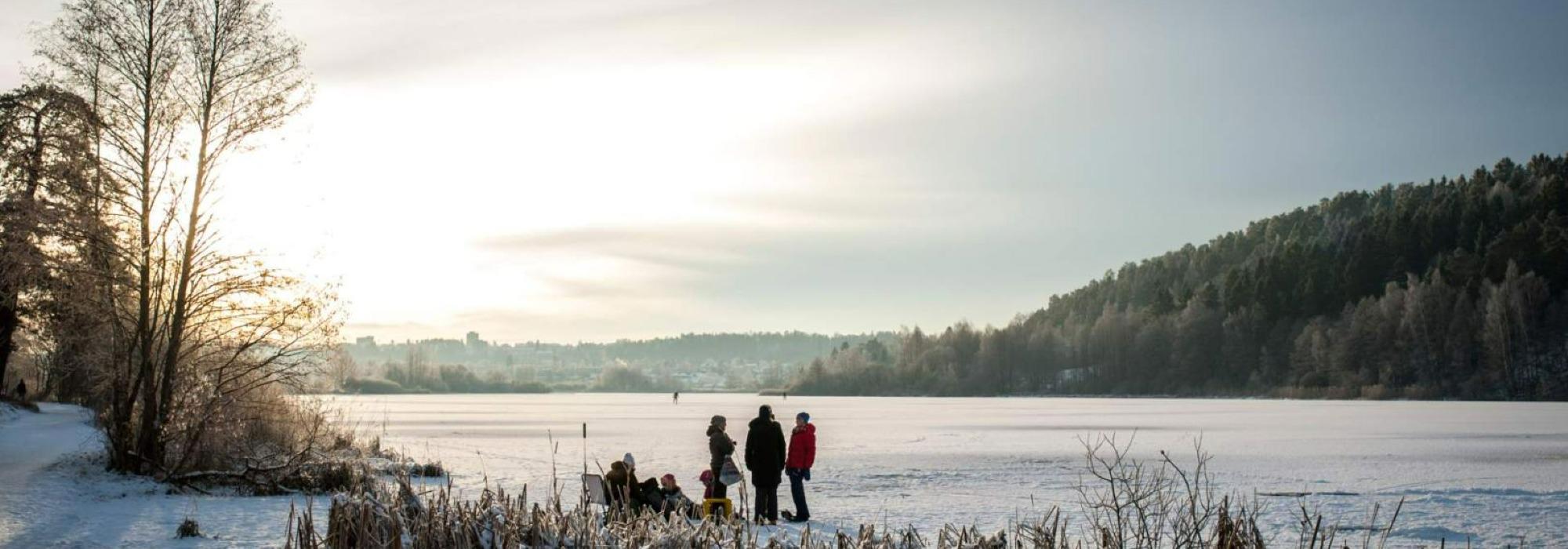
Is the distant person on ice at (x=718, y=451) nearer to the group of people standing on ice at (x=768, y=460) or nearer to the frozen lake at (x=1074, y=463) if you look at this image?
the group of people standing on ice at (x=768, y=460)

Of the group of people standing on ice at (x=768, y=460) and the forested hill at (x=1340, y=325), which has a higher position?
the forested hill at (x=1340, y=325)

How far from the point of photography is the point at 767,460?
15688 millimetres

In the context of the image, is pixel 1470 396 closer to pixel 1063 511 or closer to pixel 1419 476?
pixel 1419 476

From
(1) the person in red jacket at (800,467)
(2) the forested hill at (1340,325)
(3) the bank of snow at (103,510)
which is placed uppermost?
(2) the forested hill at (1340,325)

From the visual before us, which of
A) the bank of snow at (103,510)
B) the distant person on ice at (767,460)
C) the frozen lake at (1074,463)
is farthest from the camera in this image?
the frozen lake at (1074,463)

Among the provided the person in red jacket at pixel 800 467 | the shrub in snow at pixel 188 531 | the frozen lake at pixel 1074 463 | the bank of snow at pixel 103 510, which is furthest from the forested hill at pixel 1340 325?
the shrub in snow at pixel 188 531

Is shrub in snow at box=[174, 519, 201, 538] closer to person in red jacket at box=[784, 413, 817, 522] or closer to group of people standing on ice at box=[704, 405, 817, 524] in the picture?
group of people standing on ice at box=[704, 405, 817, 524]

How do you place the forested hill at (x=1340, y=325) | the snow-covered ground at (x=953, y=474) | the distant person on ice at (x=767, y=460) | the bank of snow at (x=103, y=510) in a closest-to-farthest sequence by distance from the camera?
the bank of snow at (x=103, y=510)
the snow-covered ground at (x=953, y=474)
the distant person on ice at (x=767, y=460)
the forested hill at (x=1340, y=325)

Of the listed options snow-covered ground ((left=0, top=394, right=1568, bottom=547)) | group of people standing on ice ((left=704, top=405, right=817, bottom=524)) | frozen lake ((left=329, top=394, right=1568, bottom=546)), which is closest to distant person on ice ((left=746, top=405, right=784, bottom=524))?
group of people standing on ice ((left=704, top=405, right=817, bottom=524))

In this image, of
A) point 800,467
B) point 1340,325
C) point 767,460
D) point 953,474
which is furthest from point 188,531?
point 1340,325

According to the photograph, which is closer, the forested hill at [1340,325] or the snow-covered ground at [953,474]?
the snow-covered ground at [953,474]

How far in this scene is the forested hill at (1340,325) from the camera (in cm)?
10650

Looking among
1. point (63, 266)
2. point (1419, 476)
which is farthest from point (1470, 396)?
point (63, 266)

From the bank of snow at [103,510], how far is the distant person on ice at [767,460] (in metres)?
5.66
